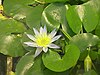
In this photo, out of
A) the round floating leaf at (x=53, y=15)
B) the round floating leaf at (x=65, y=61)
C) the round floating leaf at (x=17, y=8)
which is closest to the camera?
the round floating leaf at (x=65, y=61)

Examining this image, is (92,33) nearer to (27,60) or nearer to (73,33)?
(73,33)

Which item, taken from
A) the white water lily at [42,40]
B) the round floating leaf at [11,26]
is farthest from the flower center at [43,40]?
the round floating leaf at [11,26]

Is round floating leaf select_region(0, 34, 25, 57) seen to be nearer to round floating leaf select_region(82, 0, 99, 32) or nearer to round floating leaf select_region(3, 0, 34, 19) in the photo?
round floating leaf select_region(3, 0, 34, 19)

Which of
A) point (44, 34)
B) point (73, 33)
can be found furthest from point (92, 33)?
point (44, 34)

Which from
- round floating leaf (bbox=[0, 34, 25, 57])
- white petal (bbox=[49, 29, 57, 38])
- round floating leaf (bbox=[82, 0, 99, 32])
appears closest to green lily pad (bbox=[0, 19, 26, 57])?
round floating leaf (bbox=[0, 34, 25, 57])

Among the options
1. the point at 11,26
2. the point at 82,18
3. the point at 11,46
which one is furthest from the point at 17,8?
the point at 82,18

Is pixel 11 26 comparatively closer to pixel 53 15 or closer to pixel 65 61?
pixel 53 15

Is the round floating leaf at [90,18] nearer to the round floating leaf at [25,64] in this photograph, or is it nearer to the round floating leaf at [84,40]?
the round floating leaf at [84,40]

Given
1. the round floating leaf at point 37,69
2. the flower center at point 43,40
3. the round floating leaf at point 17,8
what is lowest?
A: the round floating leaf at point 37,69
